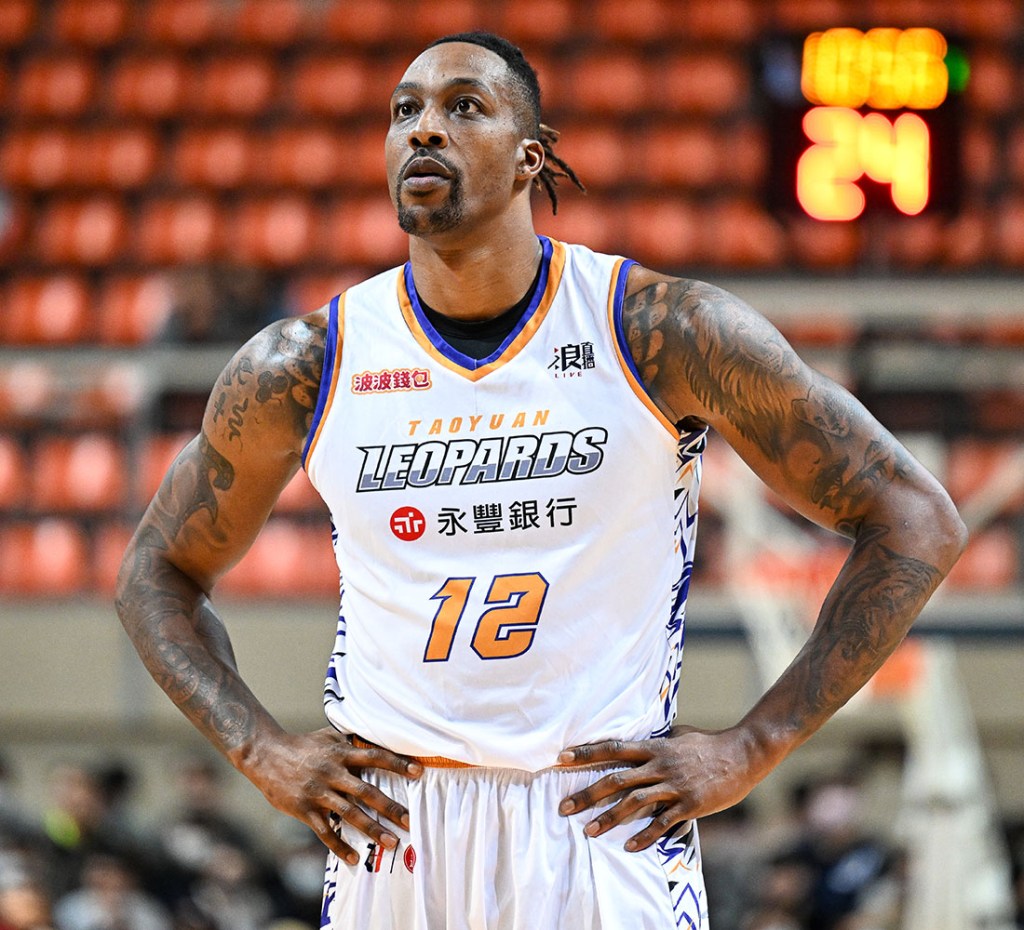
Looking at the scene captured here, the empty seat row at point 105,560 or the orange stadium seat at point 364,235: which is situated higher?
the orange stadium seat at point 364,235

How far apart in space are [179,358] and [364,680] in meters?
5.65

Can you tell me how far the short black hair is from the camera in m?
3.26

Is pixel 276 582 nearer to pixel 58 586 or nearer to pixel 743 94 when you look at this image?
pixel 58 586

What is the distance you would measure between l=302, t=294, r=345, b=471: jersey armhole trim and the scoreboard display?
14.6ft

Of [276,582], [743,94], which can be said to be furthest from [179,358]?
[743,94]

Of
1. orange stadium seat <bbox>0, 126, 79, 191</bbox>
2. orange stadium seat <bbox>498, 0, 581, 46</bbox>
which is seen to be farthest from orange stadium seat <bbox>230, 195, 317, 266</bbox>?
orange stadium seat <bbox>498, 0, 581, 46</bbox>

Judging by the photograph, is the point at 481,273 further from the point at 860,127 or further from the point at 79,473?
the point at 79,473

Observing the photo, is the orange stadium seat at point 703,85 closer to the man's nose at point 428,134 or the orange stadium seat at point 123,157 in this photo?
the orange stadium seat at point 123,157

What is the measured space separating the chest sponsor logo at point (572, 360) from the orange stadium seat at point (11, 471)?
256 inches

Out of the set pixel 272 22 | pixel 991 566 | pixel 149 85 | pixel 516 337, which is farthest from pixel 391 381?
pixel 272 22

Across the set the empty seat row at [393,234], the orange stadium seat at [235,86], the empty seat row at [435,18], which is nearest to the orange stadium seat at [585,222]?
the empty seat row at [393,234]

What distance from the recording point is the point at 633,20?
41.7 ft

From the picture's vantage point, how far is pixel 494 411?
3090 mm

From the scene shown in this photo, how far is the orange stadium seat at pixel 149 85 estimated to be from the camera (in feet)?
41.5
